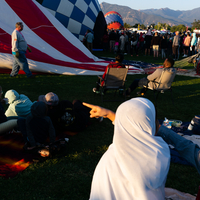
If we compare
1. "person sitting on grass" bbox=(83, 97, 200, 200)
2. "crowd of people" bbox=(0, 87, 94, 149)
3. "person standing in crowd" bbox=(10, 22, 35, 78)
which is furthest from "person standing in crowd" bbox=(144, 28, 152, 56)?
"person sitting on grass" bbox=(83, 97, 200, 200)

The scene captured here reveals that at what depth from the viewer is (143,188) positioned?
1.22 metres

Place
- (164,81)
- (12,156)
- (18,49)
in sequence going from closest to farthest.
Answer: (12,156)
(164,81)
(18,49)

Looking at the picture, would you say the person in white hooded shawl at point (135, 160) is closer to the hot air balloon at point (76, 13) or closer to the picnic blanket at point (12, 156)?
the picnic blanket at point (12, 156)

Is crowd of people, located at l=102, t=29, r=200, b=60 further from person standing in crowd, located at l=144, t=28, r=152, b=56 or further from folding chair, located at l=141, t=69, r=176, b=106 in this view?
folding chair, located at l=141, t=69, r=176, b=106

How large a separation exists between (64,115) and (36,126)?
2.12 feet

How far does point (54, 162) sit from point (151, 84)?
350 centimetres

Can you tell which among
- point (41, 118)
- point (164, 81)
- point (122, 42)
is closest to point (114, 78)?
point (164, 81)

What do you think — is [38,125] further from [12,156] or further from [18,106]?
[18,106]

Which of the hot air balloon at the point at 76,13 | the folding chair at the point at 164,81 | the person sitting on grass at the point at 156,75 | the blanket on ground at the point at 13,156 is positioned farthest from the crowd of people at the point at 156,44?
the blanket on ground at the point at 13,156

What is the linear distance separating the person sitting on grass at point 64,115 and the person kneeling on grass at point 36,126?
0.42 m

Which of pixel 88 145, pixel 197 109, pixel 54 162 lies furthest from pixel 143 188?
pixel 197 109

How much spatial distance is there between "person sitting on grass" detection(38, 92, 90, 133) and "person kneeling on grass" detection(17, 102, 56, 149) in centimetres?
42

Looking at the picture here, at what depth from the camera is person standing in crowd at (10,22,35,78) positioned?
270 inches

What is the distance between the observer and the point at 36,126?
3.18 metres
